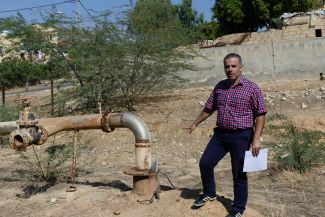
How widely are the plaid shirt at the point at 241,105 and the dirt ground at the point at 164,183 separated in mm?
821

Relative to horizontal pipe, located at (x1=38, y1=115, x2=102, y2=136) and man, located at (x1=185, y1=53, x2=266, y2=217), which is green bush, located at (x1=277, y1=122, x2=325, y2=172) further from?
horizontal pipe, located at (x1=38, y1=115, x2=102, y2=136)

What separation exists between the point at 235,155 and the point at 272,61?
12.6 m

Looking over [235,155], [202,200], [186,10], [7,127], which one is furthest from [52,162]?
[186,10]

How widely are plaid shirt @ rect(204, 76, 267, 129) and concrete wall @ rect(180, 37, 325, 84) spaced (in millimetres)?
11797

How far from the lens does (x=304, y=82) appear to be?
1461 cm

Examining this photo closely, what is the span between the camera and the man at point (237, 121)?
4.45m

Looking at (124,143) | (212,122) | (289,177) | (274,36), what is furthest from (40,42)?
(274,36)

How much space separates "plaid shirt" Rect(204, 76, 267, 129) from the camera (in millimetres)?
4449

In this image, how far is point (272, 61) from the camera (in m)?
16.7

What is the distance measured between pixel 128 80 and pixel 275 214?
25.0ft

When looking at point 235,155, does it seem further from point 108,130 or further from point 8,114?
point 8,114

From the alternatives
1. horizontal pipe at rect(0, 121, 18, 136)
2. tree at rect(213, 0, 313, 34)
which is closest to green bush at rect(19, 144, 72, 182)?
horizontal pipe at rect(0, 121, 18, 136)

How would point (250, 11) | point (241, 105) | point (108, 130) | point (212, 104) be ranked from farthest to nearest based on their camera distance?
point (250, 11), point (108, 130), point (212, 104), point (241, 105)

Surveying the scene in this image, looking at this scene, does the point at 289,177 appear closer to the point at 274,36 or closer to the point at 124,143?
the point at 124,143
